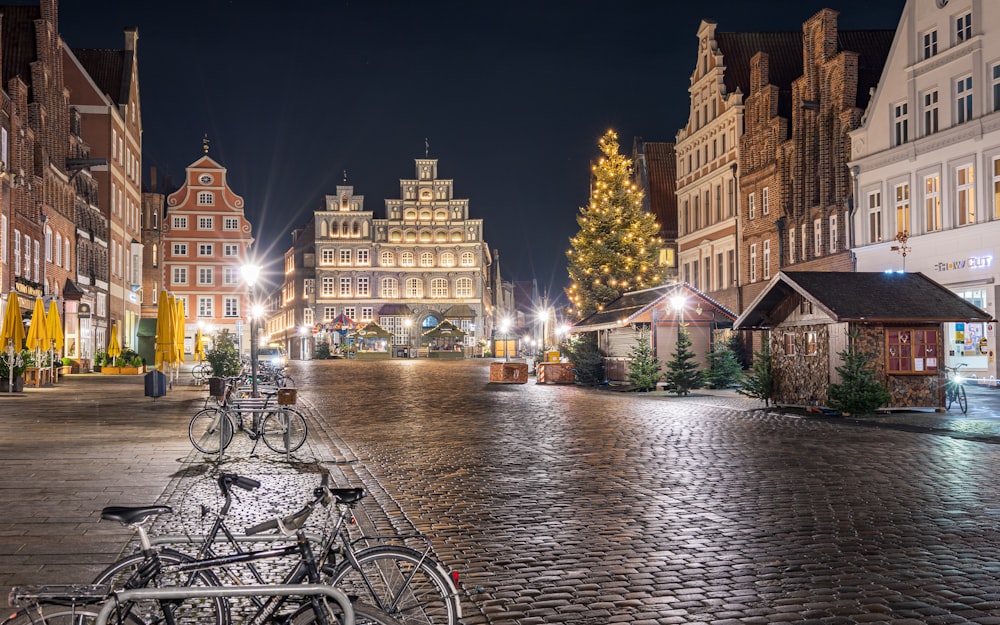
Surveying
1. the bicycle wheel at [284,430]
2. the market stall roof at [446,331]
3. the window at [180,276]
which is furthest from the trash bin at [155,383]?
the window at [180,276]

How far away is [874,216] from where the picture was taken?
35.8 metres

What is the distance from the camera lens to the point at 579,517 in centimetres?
927

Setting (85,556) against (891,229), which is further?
(891,229)

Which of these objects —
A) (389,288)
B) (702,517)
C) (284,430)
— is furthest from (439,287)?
(702,517)

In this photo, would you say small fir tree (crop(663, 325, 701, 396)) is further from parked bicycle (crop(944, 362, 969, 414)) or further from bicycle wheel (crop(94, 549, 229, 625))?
bicycle wheel (crop(94, 549, 229, 625))

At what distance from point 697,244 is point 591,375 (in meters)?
21.0

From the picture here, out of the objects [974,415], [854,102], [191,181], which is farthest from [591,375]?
[191,181]

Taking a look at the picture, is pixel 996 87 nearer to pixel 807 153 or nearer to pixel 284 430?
pixel 807 153

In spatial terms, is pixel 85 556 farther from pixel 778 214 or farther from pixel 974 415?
pixel 778 214

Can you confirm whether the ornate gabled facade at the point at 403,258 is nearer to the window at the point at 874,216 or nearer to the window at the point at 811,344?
the window at the point at 874,216

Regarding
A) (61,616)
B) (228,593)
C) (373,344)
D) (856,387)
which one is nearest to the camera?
(228,593)

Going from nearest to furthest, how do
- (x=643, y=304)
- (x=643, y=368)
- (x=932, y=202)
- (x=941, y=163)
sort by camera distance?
(x=643, y=368), (x=941, y=163), (x=932, y=202), (x=643, y=304)

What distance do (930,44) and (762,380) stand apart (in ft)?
55.1

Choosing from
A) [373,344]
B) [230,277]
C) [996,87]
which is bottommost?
[373,344]
